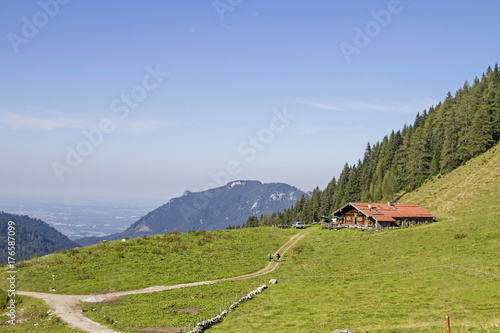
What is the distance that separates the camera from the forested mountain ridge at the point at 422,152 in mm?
110312

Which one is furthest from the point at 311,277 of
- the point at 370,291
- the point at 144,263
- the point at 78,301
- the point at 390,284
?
the point at 78,301

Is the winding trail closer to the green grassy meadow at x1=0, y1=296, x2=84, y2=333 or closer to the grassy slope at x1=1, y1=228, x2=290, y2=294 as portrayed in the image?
the green grassy meadow at x1=0, y1=296, x2=84, y2=333

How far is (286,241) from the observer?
76250mm

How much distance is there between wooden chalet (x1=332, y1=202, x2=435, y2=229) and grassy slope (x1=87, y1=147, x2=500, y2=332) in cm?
1008

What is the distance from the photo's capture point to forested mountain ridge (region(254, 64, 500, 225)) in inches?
4343

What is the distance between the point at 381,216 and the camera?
273 feet

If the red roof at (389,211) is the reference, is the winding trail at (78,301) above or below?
below

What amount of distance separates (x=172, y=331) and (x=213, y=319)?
4059 millimetres

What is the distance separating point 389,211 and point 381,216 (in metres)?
4.30

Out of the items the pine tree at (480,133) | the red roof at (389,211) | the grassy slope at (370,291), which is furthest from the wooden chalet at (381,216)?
the pine tree at (480,133)

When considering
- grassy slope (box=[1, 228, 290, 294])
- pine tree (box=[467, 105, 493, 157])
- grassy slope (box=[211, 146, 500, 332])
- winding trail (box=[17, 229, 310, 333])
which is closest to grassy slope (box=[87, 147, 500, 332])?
grassy slope (box=[211, 146, 500, 332])

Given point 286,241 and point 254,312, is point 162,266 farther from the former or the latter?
point 286,241

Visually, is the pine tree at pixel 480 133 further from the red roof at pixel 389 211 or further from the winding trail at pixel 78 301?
the winding trail at pixel 78 301

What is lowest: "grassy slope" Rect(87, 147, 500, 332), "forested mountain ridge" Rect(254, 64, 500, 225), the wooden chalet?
"grassy slope" Rect(87, 147, 500, 332)
